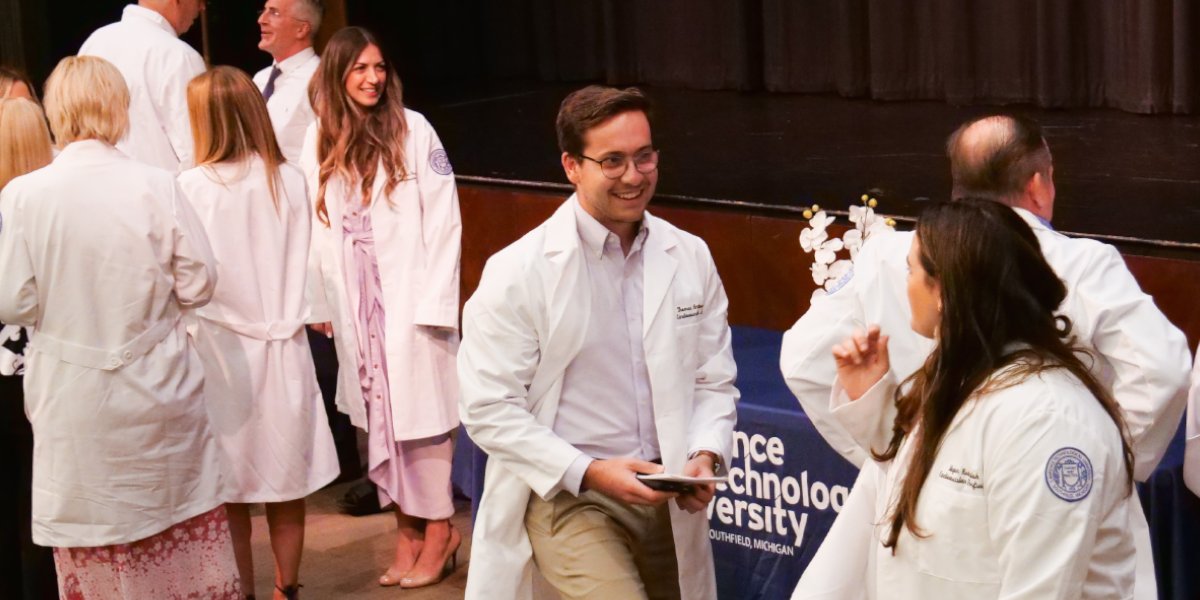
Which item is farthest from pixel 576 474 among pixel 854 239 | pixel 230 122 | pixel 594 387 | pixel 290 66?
pixel 290 66

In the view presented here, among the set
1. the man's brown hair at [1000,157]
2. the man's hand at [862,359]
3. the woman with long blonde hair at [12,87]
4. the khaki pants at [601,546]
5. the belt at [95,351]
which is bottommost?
the khaki pants at [601,546]

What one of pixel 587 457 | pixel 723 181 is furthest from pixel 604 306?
pixel 723 181

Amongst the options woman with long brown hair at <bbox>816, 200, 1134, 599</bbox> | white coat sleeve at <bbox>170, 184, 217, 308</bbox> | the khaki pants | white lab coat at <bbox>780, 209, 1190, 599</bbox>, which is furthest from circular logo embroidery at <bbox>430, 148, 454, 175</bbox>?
woman with long brown hair at <bbox>816, 200, 1134, 599</bbox>

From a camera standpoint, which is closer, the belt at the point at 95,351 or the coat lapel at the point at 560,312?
the coat lapel at the point at 560,312

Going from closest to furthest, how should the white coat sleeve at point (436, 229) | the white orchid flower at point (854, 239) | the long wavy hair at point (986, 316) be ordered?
1. the long wavy hair at point (986, 316)
2. the white orchid flower at point (854, 239)
3. the white coat sleeve at point (436, 229)

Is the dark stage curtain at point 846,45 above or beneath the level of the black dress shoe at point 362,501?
above

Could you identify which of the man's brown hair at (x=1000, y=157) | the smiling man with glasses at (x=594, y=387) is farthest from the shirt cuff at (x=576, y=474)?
the man's brown hair at (x=1000, y=157)

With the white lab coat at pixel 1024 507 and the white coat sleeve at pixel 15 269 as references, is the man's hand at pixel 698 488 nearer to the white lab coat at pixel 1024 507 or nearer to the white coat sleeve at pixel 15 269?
the white lab coat at pixel 1024 507

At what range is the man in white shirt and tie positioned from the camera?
552 cm

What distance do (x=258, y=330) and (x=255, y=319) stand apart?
3cm

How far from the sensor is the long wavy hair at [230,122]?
13.4ft

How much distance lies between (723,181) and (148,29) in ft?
8.21

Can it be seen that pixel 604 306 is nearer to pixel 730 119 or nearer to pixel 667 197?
pixel 667 197

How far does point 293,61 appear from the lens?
5617mm
